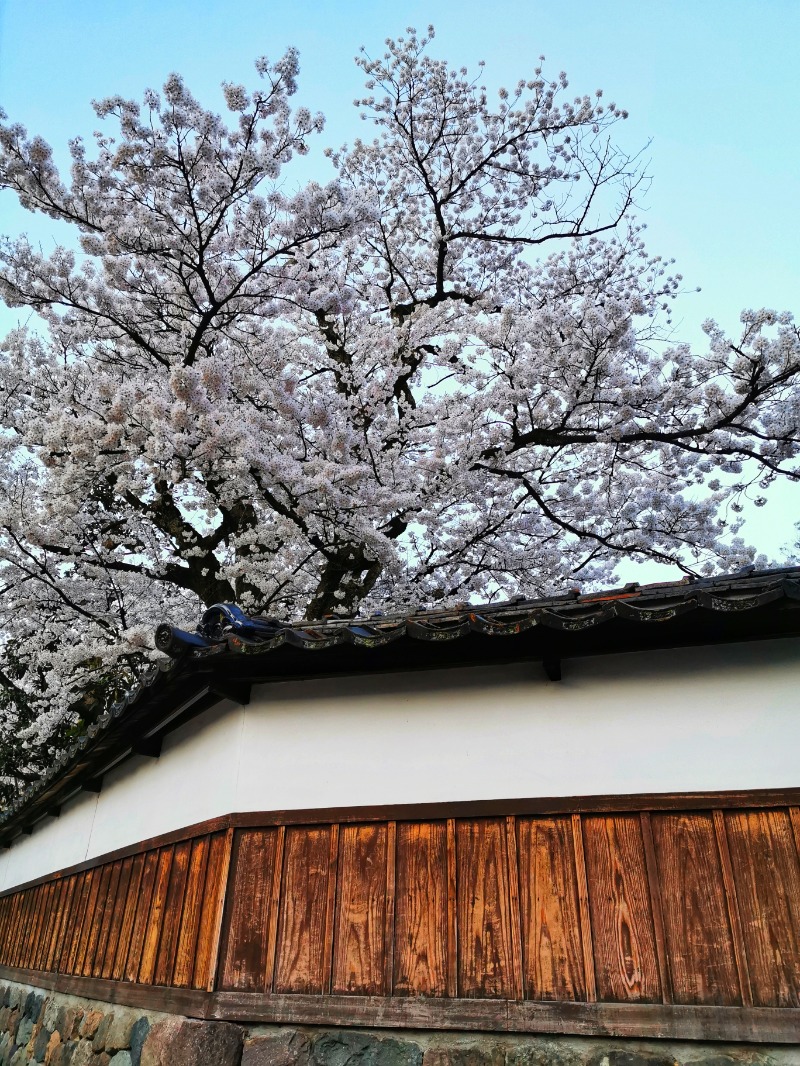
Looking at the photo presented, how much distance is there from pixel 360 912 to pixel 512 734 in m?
1.11

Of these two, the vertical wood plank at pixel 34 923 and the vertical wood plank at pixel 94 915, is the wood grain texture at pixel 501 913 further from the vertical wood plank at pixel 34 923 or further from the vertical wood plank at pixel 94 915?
the vertical wood plank at pixel 34 923

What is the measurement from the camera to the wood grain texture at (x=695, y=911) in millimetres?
3225

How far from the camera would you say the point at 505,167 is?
36.4 feet

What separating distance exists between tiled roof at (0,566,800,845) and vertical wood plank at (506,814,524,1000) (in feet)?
2.59

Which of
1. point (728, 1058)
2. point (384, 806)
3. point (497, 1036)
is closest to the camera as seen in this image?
point (728, 1058)

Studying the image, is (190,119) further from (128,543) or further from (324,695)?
(128,543)

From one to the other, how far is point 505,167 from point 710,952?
1046 cm

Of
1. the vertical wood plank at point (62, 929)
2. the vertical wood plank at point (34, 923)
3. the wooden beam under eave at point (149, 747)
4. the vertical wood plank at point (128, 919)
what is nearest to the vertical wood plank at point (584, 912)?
the vertical wood plank at point (128, 919)

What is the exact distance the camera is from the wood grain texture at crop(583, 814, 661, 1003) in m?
3.29

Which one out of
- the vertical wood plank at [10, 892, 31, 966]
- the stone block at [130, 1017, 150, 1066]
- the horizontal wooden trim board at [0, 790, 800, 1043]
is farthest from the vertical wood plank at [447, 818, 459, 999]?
the vertical wood plank at [10, 892, 31, 966]

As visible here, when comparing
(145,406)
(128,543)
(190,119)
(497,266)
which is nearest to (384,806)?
(145,406)

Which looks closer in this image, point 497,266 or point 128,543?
point 128,543

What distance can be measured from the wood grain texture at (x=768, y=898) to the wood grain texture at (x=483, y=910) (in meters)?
1.01

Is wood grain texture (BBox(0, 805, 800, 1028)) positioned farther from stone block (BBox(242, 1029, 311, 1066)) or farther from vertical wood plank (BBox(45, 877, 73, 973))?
vertical wood plank (BBox(45, 877, 73, 973))
